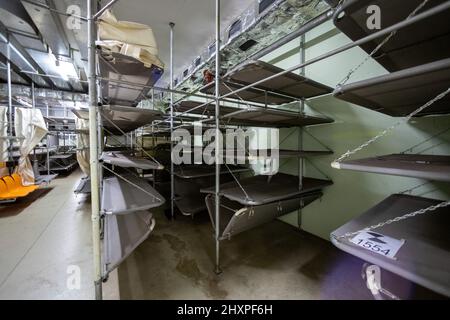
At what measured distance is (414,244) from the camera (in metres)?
0.83

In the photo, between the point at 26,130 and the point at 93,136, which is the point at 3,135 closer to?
the point at 26,130

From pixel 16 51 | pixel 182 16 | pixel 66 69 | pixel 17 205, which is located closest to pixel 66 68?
pixel 66 69

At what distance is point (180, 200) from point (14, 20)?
10.3 ft

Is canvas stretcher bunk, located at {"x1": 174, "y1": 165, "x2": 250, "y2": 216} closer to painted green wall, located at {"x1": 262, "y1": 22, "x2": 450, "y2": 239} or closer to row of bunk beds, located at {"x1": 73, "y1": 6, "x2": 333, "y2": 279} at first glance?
row of bunk beds, located at {"x1": 73, "y1": 6, "x2": 333, "y2": 279}

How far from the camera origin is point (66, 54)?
124 inches

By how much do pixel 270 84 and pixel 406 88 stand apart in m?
0.94

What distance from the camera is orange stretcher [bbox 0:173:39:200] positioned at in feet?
9.48

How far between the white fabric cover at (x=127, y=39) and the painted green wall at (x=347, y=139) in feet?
5.35

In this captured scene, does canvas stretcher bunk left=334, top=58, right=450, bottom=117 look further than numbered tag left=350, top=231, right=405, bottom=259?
No

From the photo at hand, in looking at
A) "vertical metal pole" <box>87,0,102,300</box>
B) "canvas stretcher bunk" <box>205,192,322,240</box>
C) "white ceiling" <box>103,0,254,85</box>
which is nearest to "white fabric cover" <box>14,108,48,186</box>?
"white ceiling" <box>103,0,254,85</box>

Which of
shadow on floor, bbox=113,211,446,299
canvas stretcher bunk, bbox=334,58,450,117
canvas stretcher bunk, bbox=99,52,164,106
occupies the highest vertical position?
canvas stretcher bunk, bbox=99,52,164,106

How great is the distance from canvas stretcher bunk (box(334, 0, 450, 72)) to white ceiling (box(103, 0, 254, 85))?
1619mm
